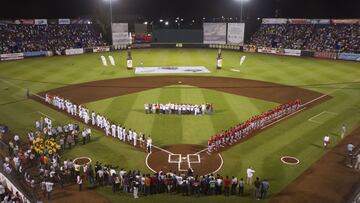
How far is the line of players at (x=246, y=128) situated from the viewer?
2405cm

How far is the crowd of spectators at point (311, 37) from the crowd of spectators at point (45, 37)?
40350mm

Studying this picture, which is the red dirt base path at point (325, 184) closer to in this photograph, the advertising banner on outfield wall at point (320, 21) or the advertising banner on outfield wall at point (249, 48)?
the advertising banner on outfield wall at point (249, 48)

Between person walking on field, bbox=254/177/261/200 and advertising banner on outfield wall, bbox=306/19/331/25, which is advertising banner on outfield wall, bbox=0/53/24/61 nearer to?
person walking on field, bbox=254/177/261/200

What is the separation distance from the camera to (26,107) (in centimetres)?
3391

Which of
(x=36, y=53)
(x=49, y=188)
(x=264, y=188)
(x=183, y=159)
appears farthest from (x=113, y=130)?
(x=36, y=53)

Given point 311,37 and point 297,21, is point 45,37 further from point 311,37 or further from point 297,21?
point 311,37

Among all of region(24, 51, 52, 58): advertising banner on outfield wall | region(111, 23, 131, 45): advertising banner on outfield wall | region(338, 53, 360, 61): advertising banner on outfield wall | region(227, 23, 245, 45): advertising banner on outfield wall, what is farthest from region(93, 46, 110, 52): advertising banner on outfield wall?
region(338, 53, 360, 61): advertising banner on outfield wall

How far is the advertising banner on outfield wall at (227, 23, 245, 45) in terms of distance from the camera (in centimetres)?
7597

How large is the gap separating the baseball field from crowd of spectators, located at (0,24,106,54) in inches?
259

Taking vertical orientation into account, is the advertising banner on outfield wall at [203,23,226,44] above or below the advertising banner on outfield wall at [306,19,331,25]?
below

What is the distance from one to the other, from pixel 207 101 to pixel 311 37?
1854 inches

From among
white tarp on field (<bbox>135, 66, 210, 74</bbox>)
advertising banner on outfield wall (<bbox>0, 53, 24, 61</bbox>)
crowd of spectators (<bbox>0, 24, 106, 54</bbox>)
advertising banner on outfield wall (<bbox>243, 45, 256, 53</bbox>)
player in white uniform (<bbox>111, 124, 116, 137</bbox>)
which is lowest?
player in white uniform (<bbox>111, 124, 116, 137</bbox>)

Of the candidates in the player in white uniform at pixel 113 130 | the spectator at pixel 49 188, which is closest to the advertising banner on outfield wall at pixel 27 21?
the player in white uniform at pixel 113 130

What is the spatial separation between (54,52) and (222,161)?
5918 cm
